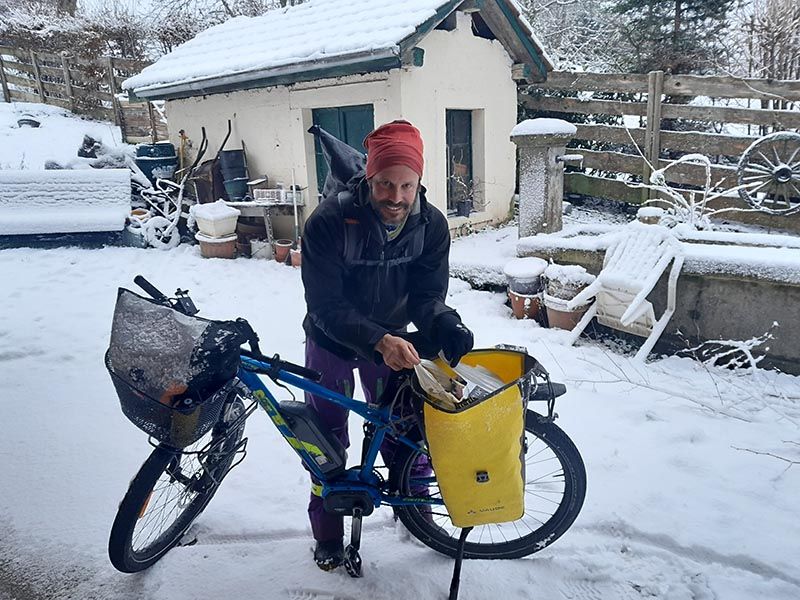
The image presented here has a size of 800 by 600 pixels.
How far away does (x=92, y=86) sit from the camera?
13078 mm

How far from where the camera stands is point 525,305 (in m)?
5.09

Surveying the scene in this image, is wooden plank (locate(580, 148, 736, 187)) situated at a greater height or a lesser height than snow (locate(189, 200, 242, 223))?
greater

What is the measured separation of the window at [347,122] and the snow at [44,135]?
17.8 ft

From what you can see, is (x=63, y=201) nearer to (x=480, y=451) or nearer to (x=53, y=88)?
(x=53, y=88)

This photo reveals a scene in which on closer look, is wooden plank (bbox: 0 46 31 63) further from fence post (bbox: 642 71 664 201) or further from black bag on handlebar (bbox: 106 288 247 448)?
black bag on handlebar (bbox: 106 288 247 448)

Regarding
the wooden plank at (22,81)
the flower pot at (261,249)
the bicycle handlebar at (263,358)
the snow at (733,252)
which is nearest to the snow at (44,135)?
the wooden plank at (22,81)

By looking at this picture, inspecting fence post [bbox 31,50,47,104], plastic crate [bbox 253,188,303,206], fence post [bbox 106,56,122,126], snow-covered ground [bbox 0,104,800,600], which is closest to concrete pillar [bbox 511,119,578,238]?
snow-covered ground [bbox 0,104,800,600]

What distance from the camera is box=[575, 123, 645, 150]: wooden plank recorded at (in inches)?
326

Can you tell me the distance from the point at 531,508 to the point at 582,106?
7.77m

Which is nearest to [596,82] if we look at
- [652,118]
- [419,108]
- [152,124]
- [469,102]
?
[652,118]

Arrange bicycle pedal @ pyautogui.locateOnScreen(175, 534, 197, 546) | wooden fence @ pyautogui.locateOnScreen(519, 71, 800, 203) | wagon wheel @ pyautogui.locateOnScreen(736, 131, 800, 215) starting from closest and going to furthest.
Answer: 1. bicycle pedal @ pyautogui.locateOnScreen(175, 534, 197, 546)
2. wagon wheel @ pyautogui.locateOnScreen(736, 131, 800, 215)
3. wooden fence @ pyautogui.locateOnScreen(519, 71, 800, 203)

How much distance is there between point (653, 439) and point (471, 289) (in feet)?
10.1

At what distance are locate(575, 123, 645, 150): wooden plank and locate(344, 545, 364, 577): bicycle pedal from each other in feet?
25.5

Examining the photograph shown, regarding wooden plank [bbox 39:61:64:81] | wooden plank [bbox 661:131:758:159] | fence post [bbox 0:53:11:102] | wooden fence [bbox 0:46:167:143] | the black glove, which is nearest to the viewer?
the black glove
